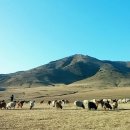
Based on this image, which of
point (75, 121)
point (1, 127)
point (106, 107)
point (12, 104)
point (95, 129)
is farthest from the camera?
point (12, 104)

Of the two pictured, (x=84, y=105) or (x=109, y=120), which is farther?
(x=84, y=105)

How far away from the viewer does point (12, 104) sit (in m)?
46.1

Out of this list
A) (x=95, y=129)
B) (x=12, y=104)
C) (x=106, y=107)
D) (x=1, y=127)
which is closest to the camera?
(x=95, y=129)

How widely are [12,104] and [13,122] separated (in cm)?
1743

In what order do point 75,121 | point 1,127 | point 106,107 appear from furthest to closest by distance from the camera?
point 106,107
point 75,121
point 1,127

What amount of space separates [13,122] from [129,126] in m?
9.31

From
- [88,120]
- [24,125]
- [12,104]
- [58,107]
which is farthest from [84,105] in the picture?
[24,125]

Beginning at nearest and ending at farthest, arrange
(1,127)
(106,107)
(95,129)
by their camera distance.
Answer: (95,129) → (1,127) → (106,107)

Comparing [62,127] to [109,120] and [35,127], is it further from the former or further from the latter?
[109,120]

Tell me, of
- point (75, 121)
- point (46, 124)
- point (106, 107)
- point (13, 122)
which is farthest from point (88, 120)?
point (106, 107)

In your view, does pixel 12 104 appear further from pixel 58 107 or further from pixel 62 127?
pixel 62 127

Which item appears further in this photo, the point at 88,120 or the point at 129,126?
the point at 88,120

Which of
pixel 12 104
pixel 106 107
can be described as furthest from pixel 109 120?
pixel 12 104

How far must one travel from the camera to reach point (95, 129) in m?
24.5
